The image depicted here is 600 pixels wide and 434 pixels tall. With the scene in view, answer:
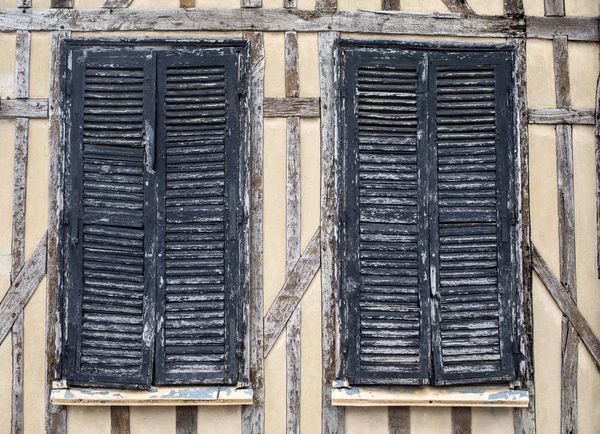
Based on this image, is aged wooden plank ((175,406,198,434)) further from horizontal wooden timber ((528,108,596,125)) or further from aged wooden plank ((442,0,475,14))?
aged wooden plank ((442,0,475,14))

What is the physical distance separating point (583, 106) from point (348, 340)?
224 cm

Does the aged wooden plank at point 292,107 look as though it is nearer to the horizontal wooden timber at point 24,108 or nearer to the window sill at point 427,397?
the horizontal wooden timber at point 24,108

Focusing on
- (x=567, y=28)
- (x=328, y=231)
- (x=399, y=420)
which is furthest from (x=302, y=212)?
(x=567, y=28)

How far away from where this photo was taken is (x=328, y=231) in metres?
4.66

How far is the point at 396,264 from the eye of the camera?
4637 millimetres

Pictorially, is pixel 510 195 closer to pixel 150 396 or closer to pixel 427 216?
pixel 427 216

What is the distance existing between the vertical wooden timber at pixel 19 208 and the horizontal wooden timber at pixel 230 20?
7.1 inches

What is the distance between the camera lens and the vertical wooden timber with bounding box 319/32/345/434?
458cm

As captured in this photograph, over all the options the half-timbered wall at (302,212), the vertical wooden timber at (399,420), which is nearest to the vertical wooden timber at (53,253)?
the half-timbered wall at (302,212)

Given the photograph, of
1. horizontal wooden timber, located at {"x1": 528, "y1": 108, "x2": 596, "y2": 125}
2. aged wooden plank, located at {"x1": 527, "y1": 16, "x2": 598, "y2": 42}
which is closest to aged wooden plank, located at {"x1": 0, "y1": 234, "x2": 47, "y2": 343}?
horizontal wooden timber, located at {"x1": 528, "y1": 108, "x2": 596, "y2": 125}

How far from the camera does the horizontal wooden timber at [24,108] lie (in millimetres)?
4699

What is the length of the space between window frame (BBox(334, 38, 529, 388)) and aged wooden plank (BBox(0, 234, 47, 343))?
75.8 inches

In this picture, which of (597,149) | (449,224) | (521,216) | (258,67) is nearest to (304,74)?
(258,67)

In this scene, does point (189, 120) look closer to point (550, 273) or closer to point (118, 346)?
point (118, 346)
